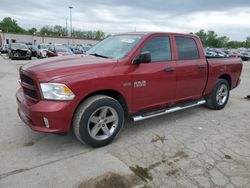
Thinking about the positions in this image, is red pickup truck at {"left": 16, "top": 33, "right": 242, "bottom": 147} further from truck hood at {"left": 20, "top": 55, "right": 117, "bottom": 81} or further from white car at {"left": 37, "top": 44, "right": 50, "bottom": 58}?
white car at {"left": 37, "top": 44, "right": 50, "bottom": 58}

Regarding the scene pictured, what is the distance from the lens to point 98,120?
137 inches

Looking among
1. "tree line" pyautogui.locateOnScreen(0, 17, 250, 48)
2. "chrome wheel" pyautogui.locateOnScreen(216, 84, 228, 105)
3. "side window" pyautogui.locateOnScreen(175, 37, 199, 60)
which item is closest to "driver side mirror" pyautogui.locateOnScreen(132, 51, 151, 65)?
"side window" pyautogui.locateOnScreen(175, 37, 199, 60)

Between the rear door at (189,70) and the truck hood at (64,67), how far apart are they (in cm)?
156

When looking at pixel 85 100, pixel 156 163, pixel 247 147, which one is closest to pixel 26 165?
pixel 85 100

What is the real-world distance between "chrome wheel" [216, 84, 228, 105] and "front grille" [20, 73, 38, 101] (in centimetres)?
432

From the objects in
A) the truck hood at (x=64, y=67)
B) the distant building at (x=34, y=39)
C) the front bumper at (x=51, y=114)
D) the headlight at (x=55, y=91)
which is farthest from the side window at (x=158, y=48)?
the distant building at (x=34, y=39)

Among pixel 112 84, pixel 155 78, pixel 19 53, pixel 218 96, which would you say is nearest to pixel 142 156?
pixel 112 84

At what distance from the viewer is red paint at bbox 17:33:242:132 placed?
3.05 m

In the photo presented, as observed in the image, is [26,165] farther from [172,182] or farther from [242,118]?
[242,118]

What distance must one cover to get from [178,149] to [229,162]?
29.4 inches

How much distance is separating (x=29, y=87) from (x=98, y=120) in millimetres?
1134

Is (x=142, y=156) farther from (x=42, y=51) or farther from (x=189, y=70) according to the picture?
(x=42, y=51)

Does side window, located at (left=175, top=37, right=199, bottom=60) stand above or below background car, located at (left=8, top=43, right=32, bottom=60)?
above

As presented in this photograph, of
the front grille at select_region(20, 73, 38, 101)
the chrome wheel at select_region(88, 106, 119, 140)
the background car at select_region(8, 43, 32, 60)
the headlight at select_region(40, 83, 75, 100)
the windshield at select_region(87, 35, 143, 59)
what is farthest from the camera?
the background car at select_region(8, 43, 32, 60)
